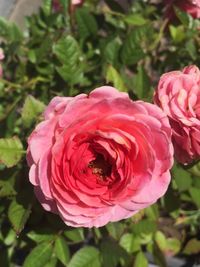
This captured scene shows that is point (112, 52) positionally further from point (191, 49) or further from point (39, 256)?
point (39, 256)

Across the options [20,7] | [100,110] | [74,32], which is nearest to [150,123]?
[100,110]

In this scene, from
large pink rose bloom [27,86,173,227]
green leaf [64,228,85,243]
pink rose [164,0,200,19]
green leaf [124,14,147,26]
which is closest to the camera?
large pink rose bloom [27,86,173,227]

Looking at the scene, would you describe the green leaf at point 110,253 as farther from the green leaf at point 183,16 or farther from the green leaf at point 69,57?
the green leaf at point 183,16

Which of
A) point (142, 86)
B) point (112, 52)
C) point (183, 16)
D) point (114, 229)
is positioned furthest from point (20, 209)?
point (183, 16)

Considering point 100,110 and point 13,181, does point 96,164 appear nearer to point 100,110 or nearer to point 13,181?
point 100,110

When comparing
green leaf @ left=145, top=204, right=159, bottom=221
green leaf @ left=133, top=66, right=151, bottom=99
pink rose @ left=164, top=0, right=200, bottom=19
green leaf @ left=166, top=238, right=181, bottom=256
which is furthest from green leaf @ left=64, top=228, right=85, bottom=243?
pink rose @ left=164, top=0, right=200, bottom=19

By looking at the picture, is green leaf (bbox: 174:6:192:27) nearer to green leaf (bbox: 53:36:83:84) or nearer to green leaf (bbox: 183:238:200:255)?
green leaf (bbox: 53:36:83:84)
